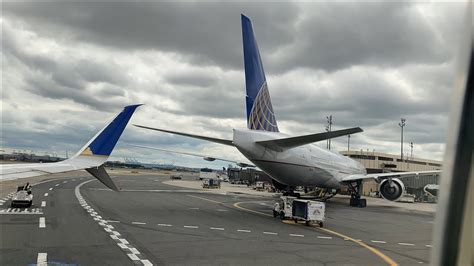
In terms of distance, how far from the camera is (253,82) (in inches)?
990

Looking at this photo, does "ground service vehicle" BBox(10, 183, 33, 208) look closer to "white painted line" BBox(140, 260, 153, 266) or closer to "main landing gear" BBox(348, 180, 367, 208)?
"white painted line" BBox(140, 260, 153, 266)

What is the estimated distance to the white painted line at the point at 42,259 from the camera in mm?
10141

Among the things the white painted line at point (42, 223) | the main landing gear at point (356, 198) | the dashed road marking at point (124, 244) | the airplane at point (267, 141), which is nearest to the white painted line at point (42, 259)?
the dashed road marking at point (124, 244)

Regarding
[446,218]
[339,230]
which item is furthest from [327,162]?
[446,218]

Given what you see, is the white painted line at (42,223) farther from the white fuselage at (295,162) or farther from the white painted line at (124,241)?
the white fuselage at (295,162)

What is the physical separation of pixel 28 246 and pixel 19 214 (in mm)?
8625

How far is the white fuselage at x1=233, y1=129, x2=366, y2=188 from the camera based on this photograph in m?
23.2

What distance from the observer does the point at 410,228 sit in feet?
72.2

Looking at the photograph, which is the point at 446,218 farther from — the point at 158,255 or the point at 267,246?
the point at 267,246

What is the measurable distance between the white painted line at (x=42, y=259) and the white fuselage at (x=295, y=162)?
42.8 ft

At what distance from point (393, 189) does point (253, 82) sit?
53.1 feet

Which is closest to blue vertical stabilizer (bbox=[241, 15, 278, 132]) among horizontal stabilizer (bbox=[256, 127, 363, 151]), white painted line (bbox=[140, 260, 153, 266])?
horizontal stabilizer (bbox=[256, 127, 363, 151])

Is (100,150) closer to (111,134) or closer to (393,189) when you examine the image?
(111,134)

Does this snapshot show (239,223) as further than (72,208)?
No
